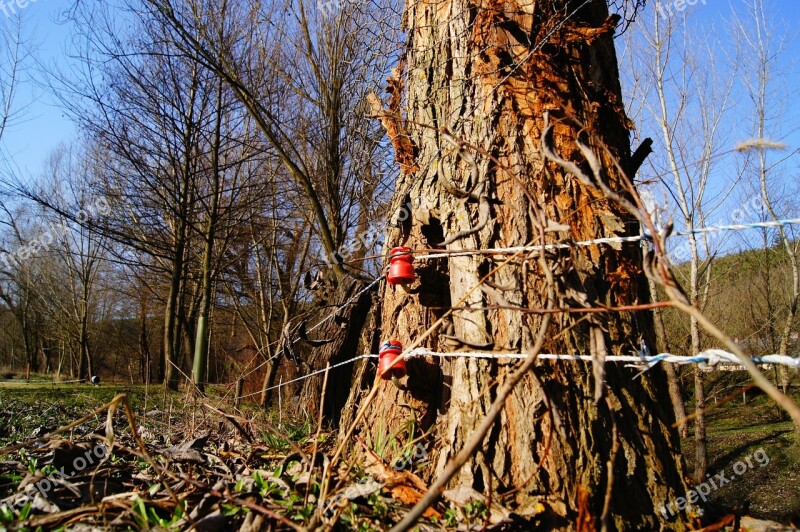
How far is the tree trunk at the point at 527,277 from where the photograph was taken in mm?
1545

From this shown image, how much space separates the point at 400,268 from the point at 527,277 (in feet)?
1.81

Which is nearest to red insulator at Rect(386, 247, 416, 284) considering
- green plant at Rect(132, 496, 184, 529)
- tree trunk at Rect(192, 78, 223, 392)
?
green plant at Rect(132, 496, 184, 529)

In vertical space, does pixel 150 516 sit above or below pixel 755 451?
above

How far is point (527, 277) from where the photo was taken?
1.75 m

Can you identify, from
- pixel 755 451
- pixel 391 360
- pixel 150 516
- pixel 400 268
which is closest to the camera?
pixel 150 516

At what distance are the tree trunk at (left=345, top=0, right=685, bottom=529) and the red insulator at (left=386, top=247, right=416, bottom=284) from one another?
0.60 feet

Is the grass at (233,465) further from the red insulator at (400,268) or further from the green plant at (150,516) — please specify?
the red insulator at (400,268)

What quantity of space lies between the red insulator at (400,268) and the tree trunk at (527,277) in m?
0.18

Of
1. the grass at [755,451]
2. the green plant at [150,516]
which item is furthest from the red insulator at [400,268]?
the grass at [755,451]

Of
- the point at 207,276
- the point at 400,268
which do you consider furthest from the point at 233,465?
the point at 207,276

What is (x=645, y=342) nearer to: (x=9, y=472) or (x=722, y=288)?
(x=9, y=472)

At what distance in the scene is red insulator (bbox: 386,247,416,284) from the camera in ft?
6.82

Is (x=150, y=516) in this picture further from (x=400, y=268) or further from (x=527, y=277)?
(x=527, y=277)

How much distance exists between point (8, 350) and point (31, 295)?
11.2 m
